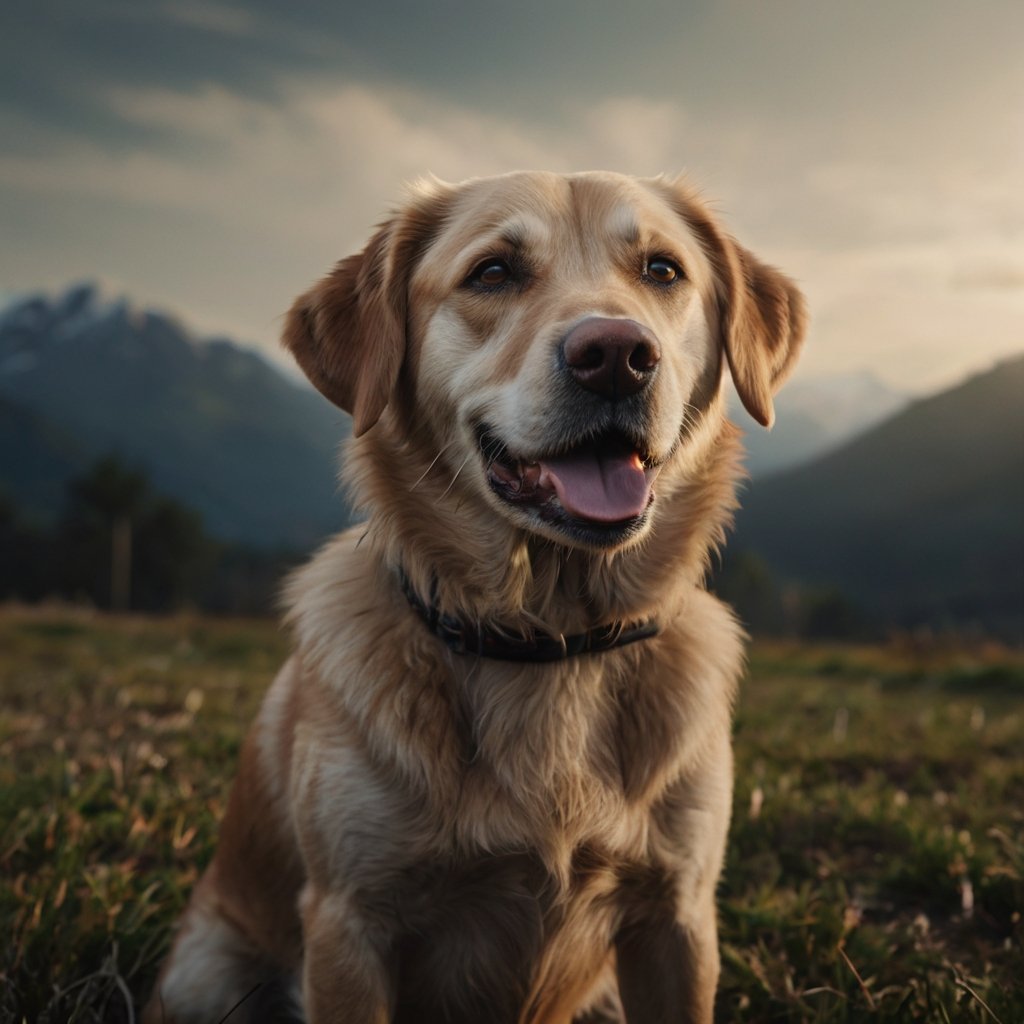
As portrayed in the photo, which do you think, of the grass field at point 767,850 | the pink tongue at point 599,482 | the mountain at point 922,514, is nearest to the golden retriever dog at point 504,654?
the pink tongue at point 599,482

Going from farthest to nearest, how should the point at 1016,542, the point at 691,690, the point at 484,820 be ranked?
1. the point at 1016,542
2. the point at 691,690
3. the point at 484,820

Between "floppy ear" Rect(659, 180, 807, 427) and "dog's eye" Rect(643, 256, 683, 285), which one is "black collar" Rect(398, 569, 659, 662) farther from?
"dog's eye" Rect(643, 256, 683, 285)

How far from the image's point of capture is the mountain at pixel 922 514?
127312 millimetres

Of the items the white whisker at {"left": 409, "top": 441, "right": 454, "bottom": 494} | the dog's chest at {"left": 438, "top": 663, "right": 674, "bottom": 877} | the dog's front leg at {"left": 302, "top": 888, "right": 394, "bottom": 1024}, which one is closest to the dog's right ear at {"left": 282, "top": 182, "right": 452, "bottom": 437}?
the white whisker at {"left": 409, "top": 441, "right": 454, "bottom": 494}

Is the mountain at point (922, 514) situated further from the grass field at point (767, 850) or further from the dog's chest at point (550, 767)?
the dog's chest at point (550, 767)

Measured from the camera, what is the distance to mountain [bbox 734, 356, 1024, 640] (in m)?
Result: 127

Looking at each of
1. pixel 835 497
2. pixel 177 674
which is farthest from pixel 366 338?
pixel 835 497

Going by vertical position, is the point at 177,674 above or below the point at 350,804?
below

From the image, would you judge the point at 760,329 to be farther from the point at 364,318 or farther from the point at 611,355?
the point at 364,318

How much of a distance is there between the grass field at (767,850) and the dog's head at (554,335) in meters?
1.52

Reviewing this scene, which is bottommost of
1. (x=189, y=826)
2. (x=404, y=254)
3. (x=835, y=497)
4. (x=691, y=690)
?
(x=835, y=497)

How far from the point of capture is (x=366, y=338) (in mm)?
2785

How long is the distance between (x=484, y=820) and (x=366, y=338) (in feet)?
4.60

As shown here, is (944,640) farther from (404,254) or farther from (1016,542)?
(1016,542)
